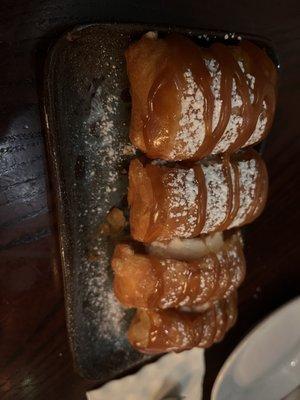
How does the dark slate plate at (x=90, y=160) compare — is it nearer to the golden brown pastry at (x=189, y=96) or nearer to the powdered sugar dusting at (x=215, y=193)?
the golden brown pastry at (x=189, y=96)

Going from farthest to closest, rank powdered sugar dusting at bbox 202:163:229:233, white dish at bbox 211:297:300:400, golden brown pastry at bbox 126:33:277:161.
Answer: white dish at bbox 211:297:300:400 → powdered sugar dusting at bbox 202:163:229:233 → golden brown pastry at bbox 126:33:277:161

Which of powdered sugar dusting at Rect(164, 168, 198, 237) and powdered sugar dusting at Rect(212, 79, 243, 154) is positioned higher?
powdered sugar dusting at Rect(212, 79, 243, 154)

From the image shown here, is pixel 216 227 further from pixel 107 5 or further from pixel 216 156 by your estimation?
pixel 107 5

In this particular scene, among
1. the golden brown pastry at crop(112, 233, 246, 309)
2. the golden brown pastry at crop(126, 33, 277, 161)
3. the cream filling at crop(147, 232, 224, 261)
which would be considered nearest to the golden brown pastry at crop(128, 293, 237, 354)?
the golden brown pastry at crop(112, 233, 246, 309)

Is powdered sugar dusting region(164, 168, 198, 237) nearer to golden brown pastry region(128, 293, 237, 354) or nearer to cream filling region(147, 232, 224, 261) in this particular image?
cream filling region(147, 232, 224, 261)

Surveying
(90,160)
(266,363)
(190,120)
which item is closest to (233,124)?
(190,120)

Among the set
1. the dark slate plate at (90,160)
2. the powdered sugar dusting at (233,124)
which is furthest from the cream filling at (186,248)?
the powdered sugar dusting at (233,124)

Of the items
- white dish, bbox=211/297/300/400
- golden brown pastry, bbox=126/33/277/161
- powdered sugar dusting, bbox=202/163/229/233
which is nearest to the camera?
golden brown pastry, bbox=126/33/277/161
